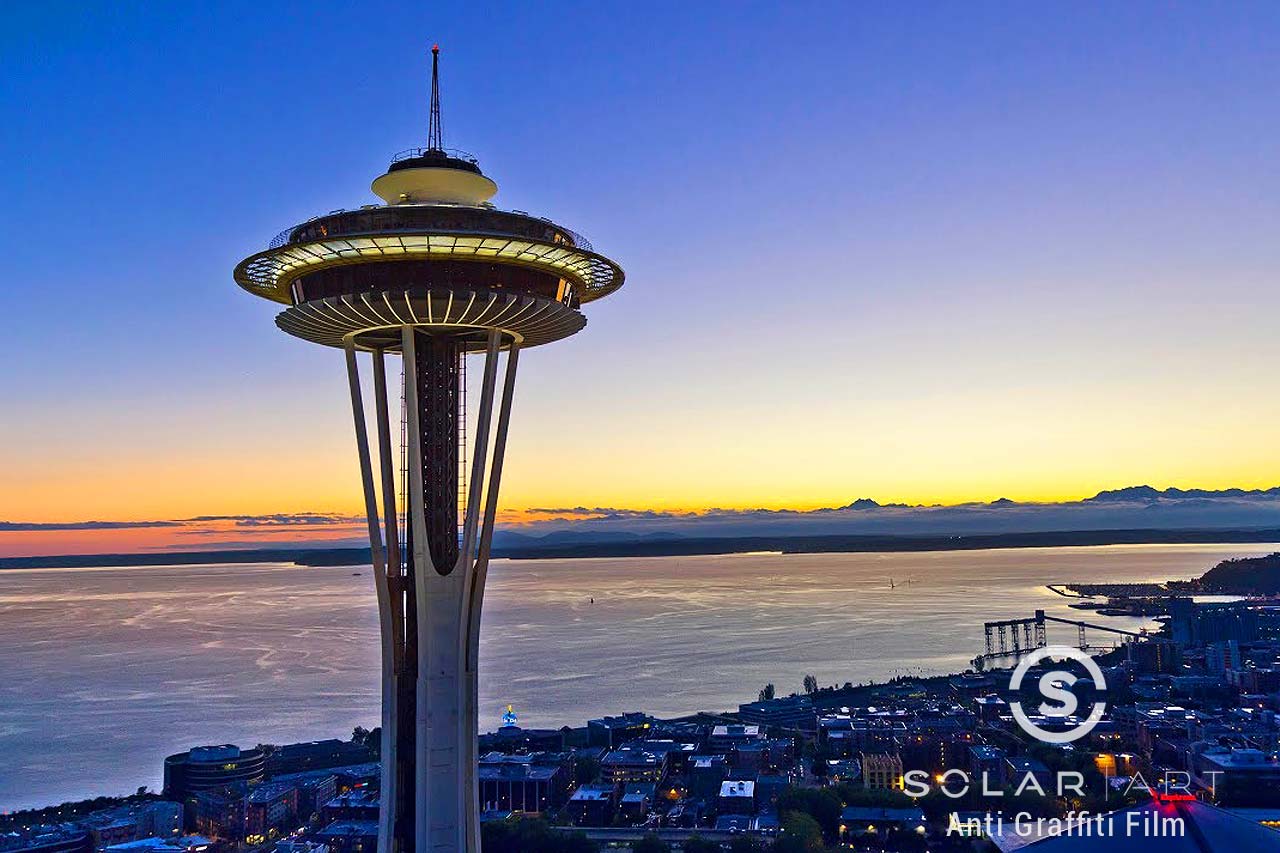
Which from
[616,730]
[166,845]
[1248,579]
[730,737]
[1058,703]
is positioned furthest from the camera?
[1248,579]

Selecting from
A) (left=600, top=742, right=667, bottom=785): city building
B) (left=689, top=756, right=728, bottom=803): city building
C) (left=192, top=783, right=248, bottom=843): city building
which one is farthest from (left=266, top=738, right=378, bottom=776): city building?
(left=689, top=756, right=728, bottom=803): city building

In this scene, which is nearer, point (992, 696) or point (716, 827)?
point (716, 827)

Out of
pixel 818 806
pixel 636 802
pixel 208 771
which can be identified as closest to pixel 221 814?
pixel 208 771

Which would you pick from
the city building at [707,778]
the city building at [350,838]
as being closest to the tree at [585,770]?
the city building at [707,778]

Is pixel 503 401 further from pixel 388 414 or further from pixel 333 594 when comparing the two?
pixel 333 594

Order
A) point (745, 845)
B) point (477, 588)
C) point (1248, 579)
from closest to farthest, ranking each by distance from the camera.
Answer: point (477, 588), point (745, 845), point (1248, 579)

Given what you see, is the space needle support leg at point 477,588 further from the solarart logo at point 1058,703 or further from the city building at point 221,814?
the solarart logo at point 1058,703

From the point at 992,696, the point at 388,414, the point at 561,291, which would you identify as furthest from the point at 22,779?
the point at 992,696

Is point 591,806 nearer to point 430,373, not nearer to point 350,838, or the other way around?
point 350,838
